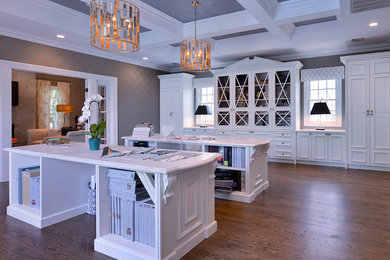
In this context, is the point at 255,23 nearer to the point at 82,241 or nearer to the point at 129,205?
the point at 129,205

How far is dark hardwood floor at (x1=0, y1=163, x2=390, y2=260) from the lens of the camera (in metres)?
2.10

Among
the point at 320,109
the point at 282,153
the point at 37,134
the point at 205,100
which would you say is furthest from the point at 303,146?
the point at 37,134

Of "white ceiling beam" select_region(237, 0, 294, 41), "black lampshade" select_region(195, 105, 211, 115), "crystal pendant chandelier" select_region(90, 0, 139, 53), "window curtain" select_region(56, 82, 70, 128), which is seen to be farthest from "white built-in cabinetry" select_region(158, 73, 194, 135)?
"crystal pendant chandelier" select_region(90, 0, 139, 53)

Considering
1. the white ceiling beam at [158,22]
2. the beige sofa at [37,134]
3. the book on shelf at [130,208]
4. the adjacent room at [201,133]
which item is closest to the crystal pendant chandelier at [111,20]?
the adjacent room at [201,133]

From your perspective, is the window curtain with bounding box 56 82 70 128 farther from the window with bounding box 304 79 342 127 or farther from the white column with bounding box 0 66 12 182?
the window with bounding box 304 79 342 127

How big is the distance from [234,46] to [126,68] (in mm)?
2587

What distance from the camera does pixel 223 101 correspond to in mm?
6723

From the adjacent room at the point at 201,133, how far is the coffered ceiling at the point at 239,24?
0.02m

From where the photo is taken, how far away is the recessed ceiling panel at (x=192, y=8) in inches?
160

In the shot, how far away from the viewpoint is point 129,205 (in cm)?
210

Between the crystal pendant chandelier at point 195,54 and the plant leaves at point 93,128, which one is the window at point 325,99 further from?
the plant leaves at point 93,128

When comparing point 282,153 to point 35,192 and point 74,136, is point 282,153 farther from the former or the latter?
point 35,192

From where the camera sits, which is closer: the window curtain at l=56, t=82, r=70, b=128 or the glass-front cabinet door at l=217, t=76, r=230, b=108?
the glass-front cabinet door at l=217, t=76, r=230, b=108

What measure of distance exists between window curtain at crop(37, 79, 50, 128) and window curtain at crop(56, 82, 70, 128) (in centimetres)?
36
